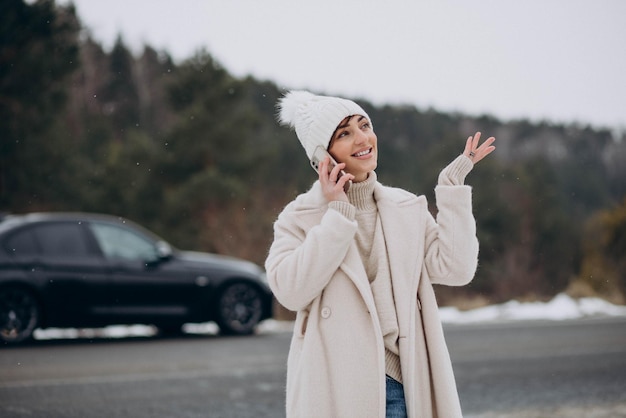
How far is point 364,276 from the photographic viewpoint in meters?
2.77

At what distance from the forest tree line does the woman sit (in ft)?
39.1

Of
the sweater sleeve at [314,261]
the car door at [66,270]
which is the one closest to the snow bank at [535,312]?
the car door at [66,270]

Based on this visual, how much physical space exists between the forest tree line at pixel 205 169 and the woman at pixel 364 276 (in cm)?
1193

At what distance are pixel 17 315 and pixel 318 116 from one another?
828 centimetres

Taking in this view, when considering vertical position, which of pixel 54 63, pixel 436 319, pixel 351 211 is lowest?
pixel 436 319

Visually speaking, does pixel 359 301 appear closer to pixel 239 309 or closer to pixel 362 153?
pixel 362 153

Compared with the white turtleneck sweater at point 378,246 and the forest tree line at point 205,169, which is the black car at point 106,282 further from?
the white turtleneck sweater at point 378,246

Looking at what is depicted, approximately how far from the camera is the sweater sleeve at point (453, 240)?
2.85 m

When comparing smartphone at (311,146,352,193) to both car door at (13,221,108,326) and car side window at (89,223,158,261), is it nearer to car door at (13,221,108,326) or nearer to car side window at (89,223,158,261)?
car door at (13,221,108,326)

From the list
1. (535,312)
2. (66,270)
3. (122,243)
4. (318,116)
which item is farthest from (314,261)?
(535,312)

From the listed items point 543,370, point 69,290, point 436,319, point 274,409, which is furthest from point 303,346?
point 69,290

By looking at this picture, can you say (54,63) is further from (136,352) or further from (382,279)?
(382,279)

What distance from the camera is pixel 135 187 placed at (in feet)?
97.6

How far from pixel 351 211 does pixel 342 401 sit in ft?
1.94
